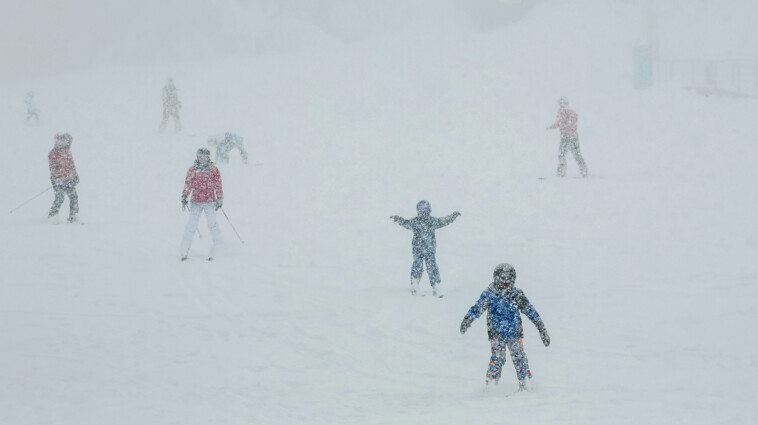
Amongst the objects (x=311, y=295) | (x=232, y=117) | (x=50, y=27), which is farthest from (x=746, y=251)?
(x=50, y=27)

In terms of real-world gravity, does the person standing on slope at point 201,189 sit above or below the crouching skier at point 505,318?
above

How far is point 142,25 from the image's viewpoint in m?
47.2

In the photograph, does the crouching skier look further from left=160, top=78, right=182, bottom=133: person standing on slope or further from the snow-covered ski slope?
left=160, top=78, right=182, bottom=133: person standing on slope

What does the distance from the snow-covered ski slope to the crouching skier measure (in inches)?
11.6

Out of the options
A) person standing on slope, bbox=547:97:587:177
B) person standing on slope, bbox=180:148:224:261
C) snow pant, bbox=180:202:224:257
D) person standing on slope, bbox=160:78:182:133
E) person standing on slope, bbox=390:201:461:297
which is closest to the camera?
person standing on slope, bbox=390:201:461:297

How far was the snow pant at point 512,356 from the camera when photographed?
630cm

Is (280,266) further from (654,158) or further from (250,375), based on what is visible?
(654,158)

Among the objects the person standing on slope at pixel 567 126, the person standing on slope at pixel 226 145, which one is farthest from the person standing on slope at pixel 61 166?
the person standing on slope at pixel 567 126

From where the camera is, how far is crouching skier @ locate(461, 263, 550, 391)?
6270mm

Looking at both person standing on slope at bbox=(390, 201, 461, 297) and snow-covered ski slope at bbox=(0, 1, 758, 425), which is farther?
person standing on slope at bbox=(390, 201, 461, 297)

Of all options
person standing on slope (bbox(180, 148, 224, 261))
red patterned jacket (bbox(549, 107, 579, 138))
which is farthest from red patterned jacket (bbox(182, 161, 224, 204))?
red patterned jacket (bbox(549, 107, 579, 138))

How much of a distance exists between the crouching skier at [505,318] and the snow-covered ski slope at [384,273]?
293 millimetres

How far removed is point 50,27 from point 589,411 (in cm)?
5355

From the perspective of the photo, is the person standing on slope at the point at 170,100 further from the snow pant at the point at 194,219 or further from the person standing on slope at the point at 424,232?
the person standing on slope at the point at 424,232
